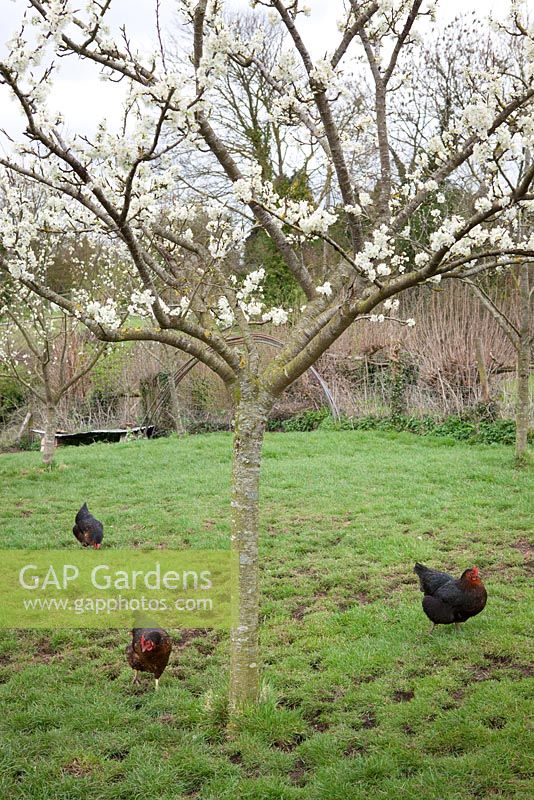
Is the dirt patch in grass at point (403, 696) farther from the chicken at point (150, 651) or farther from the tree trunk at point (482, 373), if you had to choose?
the tree trunk at point (482, 373)

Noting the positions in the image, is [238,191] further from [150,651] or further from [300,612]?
[300,612]

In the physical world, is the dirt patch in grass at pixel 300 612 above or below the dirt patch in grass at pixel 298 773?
above

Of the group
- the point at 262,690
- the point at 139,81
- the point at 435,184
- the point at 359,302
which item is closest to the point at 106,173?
the point at 139,81

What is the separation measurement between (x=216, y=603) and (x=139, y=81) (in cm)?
410

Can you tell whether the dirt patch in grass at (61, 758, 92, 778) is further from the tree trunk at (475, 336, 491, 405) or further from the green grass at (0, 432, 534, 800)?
the tree trunk at (475, 336, 491, 405)

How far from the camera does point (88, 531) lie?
7.02 m

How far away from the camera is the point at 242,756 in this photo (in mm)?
3623

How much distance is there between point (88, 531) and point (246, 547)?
3.55 m

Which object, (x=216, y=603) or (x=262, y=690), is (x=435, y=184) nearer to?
(x=262, y=690)

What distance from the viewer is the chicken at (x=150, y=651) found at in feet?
14.2

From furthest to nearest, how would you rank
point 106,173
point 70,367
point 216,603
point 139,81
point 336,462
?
point 70,367
point 336,462
point 216,603
point 139,81
point 106,173

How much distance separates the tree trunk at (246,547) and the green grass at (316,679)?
18 cm

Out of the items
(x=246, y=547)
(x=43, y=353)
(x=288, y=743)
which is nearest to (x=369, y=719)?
(x=288, y=743)

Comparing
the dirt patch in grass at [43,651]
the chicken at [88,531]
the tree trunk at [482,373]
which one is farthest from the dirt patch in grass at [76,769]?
the tree trunk at [482,373]
